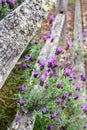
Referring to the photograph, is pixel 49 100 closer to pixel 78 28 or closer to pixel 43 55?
pixel 43 55

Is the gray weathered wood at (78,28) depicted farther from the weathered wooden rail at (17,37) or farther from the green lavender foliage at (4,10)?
the weathered wooden rail at (17,37)

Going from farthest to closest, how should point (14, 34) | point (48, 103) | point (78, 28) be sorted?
point (78, 28)
point (48, 103)
point (14, 34)

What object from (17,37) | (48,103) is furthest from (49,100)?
(17,37)

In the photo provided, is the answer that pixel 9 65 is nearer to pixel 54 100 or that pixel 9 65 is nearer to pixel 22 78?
pixel 54 100

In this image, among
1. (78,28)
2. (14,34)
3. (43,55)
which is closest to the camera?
(14,34)

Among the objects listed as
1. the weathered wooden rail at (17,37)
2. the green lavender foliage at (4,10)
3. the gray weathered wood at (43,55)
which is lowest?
the gray weathered wood at (43,55)

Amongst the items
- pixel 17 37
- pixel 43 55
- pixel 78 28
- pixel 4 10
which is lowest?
pixel 78 28

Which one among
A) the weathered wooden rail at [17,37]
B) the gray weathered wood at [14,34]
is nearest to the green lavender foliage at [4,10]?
the weathered wooden rail at [17,37]

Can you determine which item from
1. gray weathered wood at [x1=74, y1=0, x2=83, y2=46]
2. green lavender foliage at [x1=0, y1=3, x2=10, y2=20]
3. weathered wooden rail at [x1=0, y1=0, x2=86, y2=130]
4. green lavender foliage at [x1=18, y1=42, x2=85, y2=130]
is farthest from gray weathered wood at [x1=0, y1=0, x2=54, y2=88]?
gray weathered wood at [x1=74, y1=0, x2=83, y2=46]
